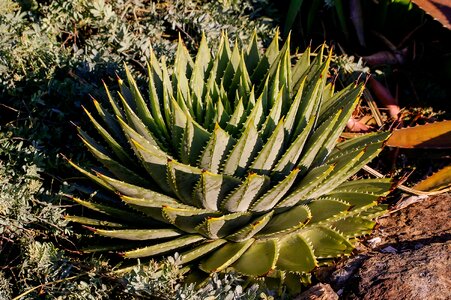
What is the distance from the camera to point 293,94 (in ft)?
10.4

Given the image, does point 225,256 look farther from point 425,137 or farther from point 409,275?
point 425,137

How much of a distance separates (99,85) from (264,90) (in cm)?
132

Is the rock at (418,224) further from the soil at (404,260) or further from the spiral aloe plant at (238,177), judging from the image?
the spiral aloe plant at (238,177)

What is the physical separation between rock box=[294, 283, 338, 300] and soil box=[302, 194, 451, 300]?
128mm

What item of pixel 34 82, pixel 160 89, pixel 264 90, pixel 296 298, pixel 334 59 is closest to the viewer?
pixel 296 298

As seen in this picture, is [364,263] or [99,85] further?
[99,85]

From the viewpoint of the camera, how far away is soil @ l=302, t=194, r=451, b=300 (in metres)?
2.70

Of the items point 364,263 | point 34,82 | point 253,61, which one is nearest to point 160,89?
point 253,61

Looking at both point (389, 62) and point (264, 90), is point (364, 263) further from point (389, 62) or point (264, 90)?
point (389, 62)

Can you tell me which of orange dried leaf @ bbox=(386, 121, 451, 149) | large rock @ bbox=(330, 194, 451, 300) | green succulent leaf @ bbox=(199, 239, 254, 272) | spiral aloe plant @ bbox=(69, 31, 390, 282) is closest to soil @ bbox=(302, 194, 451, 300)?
large rock @ bbox=(330, 194, 451, 300)

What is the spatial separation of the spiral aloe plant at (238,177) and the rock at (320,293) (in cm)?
9

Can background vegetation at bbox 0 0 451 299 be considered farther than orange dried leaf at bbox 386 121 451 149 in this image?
No

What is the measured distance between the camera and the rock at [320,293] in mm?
2664

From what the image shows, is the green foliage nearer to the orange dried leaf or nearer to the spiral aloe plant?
the spiral aloe plant
